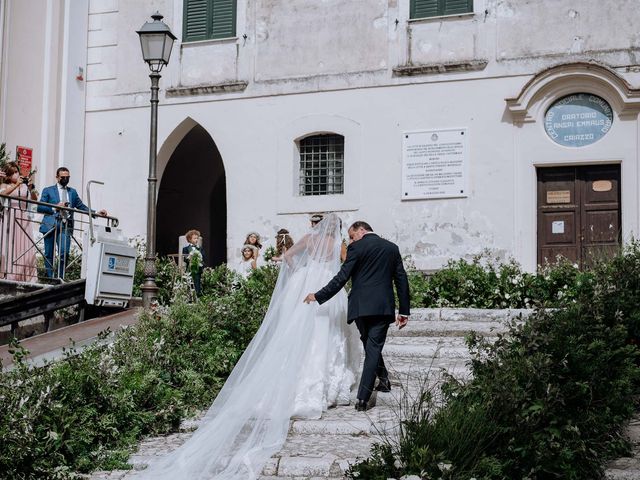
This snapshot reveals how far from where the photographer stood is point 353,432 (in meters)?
8.68

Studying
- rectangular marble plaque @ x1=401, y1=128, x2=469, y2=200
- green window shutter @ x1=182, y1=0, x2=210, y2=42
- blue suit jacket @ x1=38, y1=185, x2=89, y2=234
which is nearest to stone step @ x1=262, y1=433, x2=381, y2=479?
blue suit jacket @ x1=38, y1=185, x2=89, y2=234

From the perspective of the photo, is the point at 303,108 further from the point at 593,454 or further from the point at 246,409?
the point at 593,454

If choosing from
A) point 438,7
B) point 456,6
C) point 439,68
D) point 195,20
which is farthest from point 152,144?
point 456,6

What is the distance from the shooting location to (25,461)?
765 centimetres

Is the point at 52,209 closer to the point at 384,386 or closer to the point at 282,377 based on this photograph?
the point at 282,377

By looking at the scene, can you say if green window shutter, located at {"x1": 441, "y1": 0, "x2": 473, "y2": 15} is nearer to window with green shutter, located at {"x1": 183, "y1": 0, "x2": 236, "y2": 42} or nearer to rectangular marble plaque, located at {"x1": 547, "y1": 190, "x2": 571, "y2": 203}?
rectangular marble plaque, located at {"x1": 547, "y1": 190, "x2": 571, "y2": 203}

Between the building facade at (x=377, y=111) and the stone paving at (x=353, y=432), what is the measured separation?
5.24 m

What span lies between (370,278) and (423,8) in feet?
30.9

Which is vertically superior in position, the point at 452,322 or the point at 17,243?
the point at 17,243

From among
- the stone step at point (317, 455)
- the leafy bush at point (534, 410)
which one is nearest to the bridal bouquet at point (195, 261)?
the stone step at point (317, 455)

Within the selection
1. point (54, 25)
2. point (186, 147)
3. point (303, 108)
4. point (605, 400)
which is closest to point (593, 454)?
point (605, 400)

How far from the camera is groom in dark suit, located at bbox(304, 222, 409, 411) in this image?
9352mm

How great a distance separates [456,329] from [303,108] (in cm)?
731

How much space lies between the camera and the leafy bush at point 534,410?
6.86 meters
